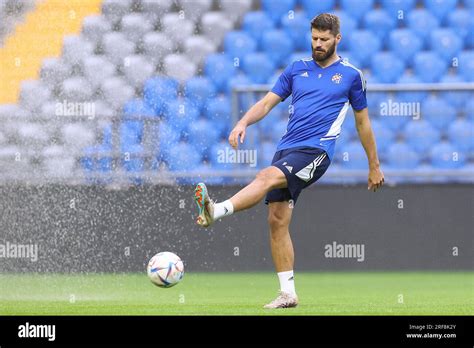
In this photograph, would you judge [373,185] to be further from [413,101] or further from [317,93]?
[413,101]

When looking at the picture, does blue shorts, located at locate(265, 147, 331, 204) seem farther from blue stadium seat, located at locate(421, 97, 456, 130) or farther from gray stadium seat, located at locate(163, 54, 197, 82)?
gray stadium seat, located at locate(163, 54, 197, 82)

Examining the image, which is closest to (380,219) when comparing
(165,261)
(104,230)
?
(104,230)

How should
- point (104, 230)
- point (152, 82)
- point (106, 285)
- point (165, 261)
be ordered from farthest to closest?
point (152, 82) < point (104, 230) < point (106, 285) < point (165, 261)

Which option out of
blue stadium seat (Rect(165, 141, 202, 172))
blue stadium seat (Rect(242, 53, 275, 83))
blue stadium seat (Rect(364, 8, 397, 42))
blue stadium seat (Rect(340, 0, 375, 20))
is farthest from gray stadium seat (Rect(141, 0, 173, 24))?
blue stadium seat (Rect(364, 8, 397, 42))

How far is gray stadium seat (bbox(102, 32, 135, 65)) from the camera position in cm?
1062

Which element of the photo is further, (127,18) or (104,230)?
(127,18)

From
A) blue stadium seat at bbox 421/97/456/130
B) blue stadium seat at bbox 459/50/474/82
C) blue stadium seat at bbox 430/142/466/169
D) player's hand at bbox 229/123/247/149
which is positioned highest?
blue stadium seat at bbox 459/50/474/82

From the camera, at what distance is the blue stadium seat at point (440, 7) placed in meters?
11.0

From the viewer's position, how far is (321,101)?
645 cm

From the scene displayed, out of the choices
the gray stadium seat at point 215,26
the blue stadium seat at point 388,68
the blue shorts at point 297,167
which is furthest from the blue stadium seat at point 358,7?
the blue shorts at point 297,167

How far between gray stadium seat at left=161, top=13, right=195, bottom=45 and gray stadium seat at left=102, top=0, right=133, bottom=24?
450mm

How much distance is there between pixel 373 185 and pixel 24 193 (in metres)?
4.11

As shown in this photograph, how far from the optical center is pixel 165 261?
20.7 ft

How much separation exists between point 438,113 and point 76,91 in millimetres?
3429
